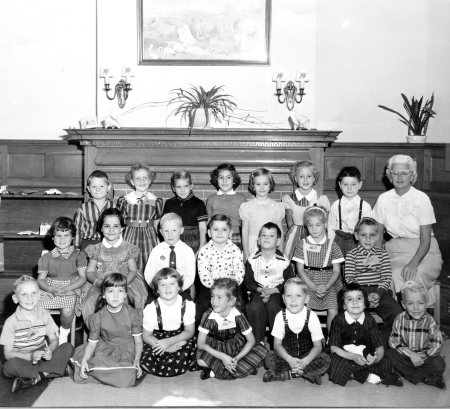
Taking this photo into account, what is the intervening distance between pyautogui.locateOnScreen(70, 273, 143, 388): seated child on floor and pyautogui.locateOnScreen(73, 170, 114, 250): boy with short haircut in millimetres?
957

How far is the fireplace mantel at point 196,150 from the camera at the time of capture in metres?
5.68

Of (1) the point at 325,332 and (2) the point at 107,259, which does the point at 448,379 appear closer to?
(1) the point at 325,332

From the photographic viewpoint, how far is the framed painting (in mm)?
6527

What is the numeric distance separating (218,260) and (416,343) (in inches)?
56.8

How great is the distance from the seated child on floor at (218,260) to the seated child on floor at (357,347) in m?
0.81

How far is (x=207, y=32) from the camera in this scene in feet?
21.6

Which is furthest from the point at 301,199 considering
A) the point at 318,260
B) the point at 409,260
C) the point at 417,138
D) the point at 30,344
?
the point at 30,344

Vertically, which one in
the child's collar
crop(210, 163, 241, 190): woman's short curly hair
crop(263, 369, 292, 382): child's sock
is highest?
crop(210, 163, 241, 190): woman's short curly hair

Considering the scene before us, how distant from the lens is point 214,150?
5.75 meters

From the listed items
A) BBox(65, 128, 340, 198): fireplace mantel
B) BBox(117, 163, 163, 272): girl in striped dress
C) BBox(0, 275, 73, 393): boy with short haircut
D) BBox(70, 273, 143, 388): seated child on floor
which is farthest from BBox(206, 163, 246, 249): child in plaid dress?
BBox(0, 275, 73, 393): boy with short haircut

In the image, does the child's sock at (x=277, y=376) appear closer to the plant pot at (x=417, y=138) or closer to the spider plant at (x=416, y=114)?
the plant pot at (x=417, y=138)

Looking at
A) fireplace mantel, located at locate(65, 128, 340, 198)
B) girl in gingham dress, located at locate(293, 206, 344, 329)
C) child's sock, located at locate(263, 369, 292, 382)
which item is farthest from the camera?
fireplace mantel, located at locate(65, 128, 340, 198)

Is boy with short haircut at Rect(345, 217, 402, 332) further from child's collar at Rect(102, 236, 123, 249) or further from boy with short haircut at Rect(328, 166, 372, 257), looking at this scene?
child's collar at Rect(102, 236, 123, 249)

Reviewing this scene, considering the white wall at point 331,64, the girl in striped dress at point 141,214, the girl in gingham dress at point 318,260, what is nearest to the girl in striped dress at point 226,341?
the girl in gingham dress at point 318,260
